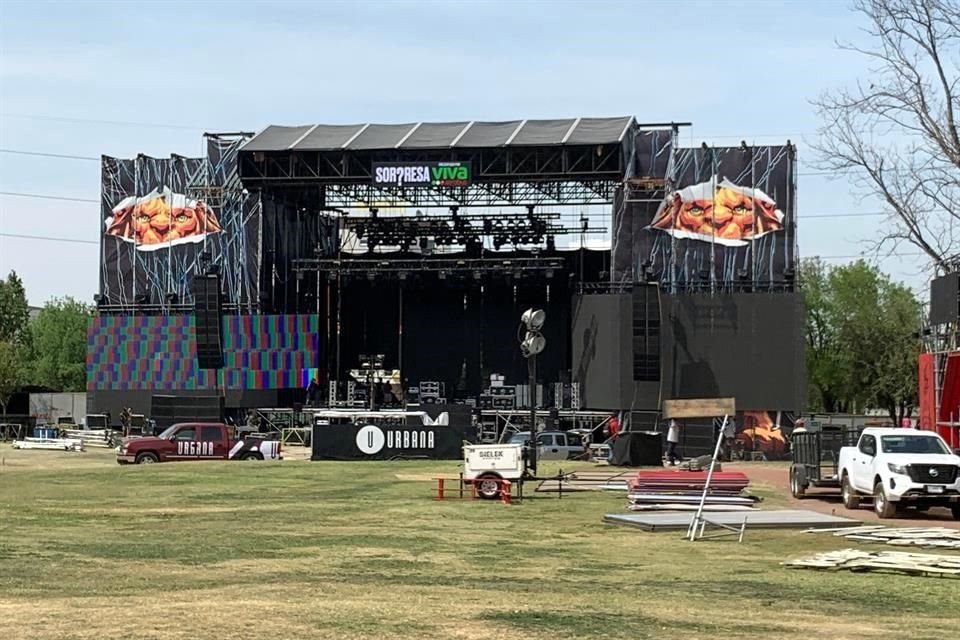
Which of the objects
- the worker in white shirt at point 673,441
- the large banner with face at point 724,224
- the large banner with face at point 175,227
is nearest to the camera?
the worker in white shirt at point 673,441

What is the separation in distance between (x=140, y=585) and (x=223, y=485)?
1662 centimetres

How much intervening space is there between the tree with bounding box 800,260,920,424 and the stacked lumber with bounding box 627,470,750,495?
52.2 metres

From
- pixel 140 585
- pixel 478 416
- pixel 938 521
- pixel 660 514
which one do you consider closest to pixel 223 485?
pixel 660 514

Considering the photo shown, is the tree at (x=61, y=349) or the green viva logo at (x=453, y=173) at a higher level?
the green viva logo at (x=453, y=173)

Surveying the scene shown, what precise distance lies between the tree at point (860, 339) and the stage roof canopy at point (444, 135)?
26.2m

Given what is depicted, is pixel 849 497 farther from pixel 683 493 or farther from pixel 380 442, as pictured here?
pixel 380 442

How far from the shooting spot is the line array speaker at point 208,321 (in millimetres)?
54125

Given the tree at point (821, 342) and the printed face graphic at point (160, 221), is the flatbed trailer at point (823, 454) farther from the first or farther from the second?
the tree at point (821, 342)

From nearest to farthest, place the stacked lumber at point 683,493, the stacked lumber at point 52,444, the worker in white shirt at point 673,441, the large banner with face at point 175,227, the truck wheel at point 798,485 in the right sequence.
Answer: the stacked lumber at point 683,493 < the truck wheel at point 798,485 < the worker in white shirt at point 673,441 < the stacked lumber at point 52,444 < the large banner with face at point 175,227

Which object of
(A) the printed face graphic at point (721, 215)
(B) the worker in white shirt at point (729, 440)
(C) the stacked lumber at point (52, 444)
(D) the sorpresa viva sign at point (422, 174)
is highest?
(D) the sorpresa viva sign at point (422, 174)

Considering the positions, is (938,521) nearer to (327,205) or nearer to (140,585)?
(140,585)

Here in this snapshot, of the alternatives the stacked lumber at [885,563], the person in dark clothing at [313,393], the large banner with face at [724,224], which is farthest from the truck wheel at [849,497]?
the person in dark clothing at [313,393]

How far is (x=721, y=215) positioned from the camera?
5191 centimetres

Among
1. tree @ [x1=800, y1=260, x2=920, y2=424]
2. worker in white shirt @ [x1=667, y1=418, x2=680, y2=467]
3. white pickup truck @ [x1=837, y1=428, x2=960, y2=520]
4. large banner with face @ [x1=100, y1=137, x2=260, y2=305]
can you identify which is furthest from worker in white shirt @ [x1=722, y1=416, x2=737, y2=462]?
tree @ [x1=800, y1=260, x2=920, y2=424]
